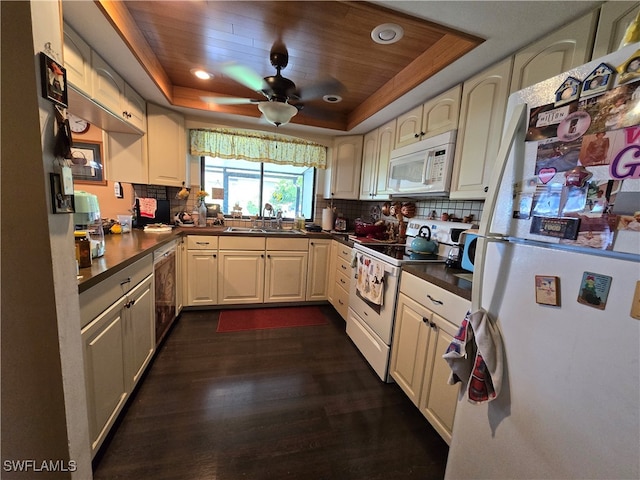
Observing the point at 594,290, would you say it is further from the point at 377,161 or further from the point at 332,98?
the point at 332,98

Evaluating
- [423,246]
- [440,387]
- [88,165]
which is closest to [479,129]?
[423,246]

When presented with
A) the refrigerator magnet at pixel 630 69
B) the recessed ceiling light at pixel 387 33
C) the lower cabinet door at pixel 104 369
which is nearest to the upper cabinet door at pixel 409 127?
the recessed ceiling light at pixel 387 33

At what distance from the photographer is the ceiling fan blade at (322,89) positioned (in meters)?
2.18

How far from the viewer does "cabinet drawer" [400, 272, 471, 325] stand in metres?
1.22

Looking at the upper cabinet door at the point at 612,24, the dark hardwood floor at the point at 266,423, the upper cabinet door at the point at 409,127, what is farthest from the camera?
the upper cabinet door at the point at 409,127

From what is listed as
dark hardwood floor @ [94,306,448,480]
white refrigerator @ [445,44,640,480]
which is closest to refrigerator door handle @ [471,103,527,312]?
white refrigerator @ [445,44,640,480]

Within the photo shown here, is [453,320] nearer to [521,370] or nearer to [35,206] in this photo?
[521,370]

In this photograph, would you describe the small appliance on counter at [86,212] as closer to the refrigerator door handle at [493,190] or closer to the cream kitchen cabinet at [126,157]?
the cream kitchen cabinet at [126,157]

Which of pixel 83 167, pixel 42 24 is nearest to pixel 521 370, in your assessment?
pixel 42 24

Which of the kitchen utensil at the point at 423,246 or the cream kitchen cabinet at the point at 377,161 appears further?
the cream kitchen cabinet at the point at 377,161

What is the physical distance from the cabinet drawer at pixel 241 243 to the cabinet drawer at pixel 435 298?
167 cm

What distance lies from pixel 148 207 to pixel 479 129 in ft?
9.86

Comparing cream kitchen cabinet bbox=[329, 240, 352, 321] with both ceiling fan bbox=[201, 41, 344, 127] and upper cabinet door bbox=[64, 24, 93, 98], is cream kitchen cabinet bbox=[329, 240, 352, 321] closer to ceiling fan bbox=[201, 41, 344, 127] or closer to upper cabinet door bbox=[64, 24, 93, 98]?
ceiling fan bbox=[201, 41, 344, 127]

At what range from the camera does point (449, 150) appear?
68.6 inches
